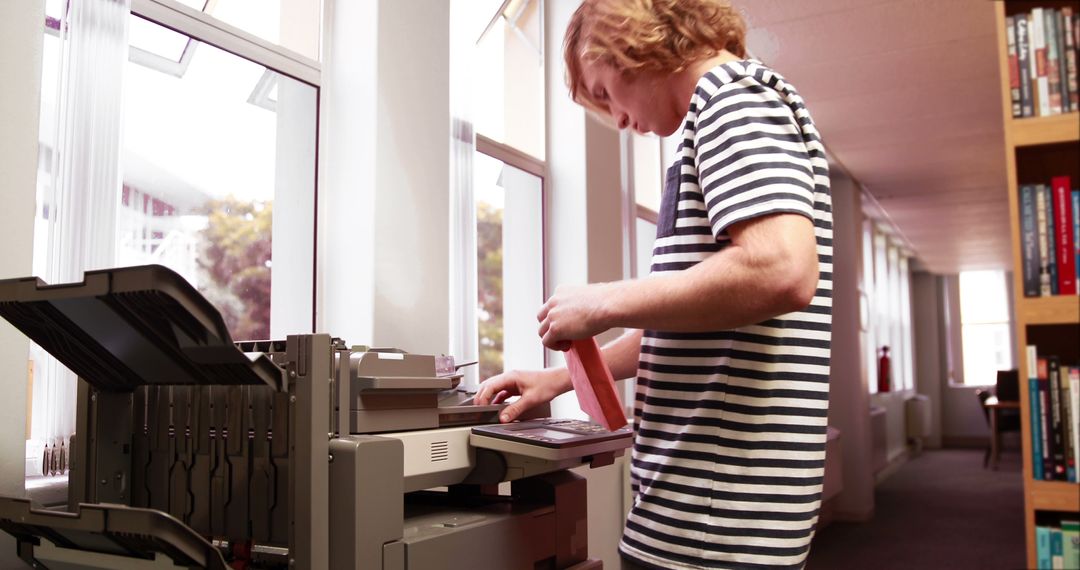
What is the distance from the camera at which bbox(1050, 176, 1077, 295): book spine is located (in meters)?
0.90

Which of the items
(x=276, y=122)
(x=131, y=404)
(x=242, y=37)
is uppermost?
(x=242, y=37)

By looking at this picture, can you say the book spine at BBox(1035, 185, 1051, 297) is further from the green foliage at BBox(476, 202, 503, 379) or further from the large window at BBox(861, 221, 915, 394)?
the large window at BBox(861, 221, 915, 394)

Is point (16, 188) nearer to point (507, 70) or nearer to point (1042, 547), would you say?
point (1042, 547)

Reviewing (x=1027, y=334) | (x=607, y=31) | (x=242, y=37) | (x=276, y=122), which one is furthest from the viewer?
(x=276, y=122)

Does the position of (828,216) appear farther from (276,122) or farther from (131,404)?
(276,122)

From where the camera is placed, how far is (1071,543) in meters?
0.85

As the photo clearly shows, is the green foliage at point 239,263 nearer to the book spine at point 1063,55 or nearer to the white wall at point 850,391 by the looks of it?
the book spine at point 1063,55

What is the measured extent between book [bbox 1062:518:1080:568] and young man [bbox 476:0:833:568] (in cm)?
25

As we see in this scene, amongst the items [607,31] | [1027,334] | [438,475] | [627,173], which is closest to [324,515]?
[438,475]

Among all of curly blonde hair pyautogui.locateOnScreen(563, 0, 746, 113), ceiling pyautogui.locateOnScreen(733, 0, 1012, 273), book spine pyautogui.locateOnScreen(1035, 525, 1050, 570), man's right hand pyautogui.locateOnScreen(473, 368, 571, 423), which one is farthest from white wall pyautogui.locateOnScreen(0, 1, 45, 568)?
ceiling pyautogui.locateOnScreen(733, 0, 1012, 273)

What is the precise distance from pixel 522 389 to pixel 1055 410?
822 mm

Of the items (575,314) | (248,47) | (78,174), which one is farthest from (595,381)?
(248,47)

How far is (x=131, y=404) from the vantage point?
1.29m

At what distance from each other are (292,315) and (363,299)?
271 millimetres
